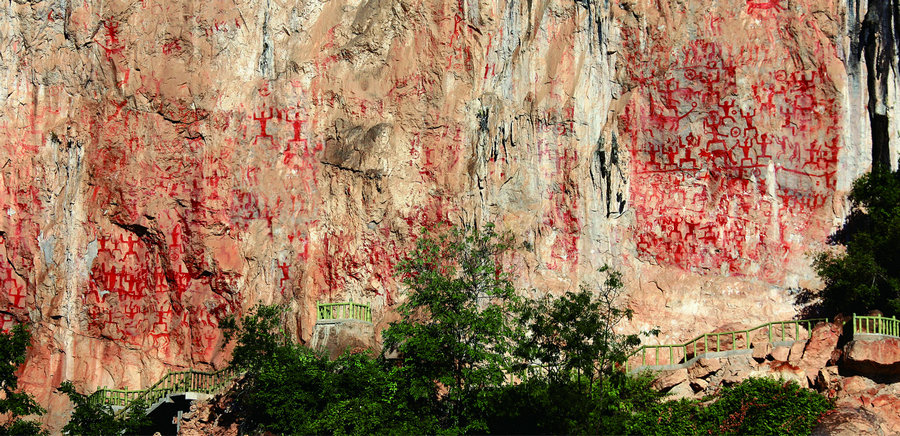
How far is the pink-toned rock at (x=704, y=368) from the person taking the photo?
Result: 2959 cm

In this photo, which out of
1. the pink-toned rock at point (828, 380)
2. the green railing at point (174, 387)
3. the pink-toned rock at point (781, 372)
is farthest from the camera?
the green railing at point (174, 387)

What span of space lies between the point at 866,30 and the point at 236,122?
18223 mm

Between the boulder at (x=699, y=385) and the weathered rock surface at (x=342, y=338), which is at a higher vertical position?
the weathered rock surface at (x=342, y=338)

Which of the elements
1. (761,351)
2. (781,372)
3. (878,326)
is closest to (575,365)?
(781,372)

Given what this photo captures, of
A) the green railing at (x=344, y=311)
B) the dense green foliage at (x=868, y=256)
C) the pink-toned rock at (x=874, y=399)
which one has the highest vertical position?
the dense green foliage at (x=868, y=256)

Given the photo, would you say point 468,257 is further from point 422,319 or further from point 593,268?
point 593,268

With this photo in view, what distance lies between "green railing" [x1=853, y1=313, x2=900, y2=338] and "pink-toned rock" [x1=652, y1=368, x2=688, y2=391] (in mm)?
4184

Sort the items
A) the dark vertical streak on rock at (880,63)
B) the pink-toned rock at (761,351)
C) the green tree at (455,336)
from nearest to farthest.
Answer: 1. the green tree at (455,336)
2. the pink-toned rock at (761,351)
3. the dark vertical streak on rock at (880,63)

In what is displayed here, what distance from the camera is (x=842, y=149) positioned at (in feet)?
108

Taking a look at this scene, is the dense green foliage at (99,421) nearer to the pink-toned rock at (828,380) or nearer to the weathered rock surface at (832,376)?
the weathered rock surface at (832,376)

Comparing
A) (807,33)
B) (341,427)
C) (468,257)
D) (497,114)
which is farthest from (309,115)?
(807,33)

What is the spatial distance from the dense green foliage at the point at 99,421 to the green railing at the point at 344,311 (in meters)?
5.37

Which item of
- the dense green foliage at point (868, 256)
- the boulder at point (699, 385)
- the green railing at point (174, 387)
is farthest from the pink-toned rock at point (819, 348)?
the green railing at point (174, 387)

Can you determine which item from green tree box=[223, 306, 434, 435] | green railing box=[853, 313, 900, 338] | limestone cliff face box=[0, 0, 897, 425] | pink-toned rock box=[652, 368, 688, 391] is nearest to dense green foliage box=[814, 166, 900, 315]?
green railing box=[853, 313, 900, 338]
